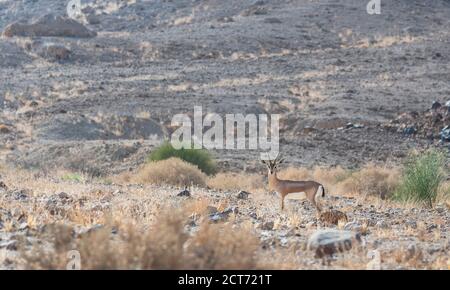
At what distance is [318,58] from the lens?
41281 mm

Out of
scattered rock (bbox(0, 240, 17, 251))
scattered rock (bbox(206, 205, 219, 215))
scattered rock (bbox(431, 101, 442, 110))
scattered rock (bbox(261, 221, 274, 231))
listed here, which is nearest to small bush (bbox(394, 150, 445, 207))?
scattered rock (bbox(206, 205, 219, 215))

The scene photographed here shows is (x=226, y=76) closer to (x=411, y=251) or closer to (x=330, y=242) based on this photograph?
(x=411, y=251)

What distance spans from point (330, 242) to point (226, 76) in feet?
96.4

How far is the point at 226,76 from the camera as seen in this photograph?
36719 millimetres

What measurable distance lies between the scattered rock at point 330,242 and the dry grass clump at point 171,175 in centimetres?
967

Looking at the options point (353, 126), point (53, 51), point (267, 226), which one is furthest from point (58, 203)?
point (53, 51)

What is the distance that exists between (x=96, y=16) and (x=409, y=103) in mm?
30071

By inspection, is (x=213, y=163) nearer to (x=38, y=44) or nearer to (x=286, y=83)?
(x=286, y=83)

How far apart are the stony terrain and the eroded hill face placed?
9cm

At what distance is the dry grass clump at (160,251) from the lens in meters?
5.60

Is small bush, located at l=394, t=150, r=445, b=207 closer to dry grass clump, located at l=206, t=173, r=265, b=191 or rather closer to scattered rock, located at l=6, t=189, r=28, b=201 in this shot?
dry grass clump, located at l=206, t=173, r=265, b=191

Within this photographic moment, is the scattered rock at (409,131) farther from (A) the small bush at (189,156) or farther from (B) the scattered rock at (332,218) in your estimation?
(B) the scattered rock at (332,218)
